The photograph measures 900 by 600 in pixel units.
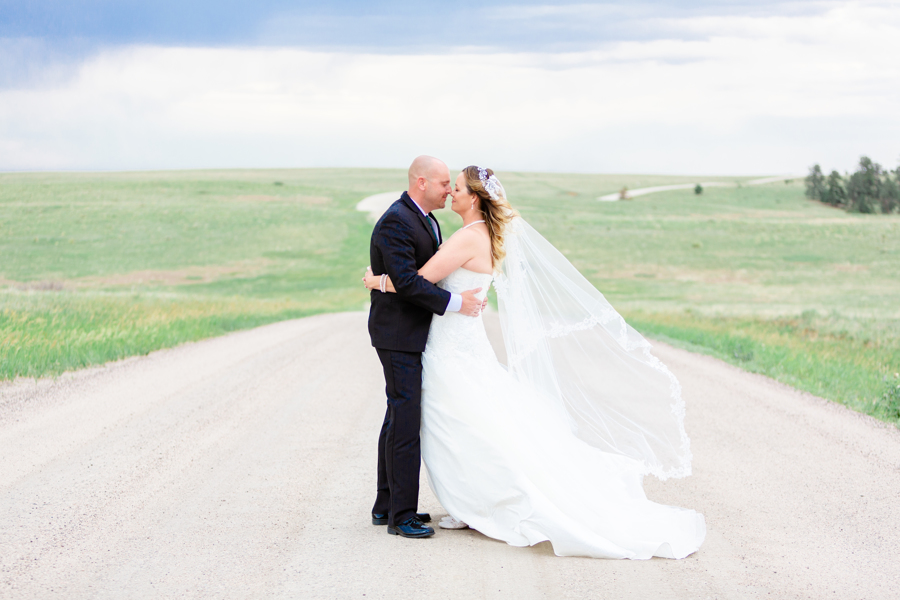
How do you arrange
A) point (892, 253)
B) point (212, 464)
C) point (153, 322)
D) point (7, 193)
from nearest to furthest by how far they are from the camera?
1. point (212, 464)
2. point (153, 322)
3. point (892, 253)
4. point (7, 193)

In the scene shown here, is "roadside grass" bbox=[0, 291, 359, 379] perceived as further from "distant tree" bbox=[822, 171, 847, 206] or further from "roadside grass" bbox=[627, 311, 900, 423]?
"distant tree" bbox=[822, 171, 847, 206]

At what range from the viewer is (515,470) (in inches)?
179

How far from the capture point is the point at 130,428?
737 centimetres

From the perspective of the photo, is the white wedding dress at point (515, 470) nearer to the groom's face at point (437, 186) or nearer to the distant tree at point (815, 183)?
the groom's face at point (437, 186)

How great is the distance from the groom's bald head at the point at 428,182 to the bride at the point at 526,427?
98 mm

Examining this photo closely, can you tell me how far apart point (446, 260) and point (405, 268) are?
0.27m

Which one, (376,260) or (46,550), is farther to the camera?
(376,260)

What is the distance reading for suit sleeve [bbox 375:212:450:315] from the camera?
4492 millimetres

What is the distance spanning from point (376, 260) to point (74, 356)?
8.47 metres

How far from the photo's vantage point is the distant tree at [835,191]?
8403cm

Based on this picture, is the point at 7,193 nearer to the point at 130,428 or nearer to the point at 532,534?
the point at 130,428

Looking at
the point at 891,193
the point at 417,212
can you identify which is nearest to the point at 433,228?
the point at 417,212

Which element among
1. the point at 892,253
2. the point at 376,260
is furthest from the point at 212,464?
the point at 892,253

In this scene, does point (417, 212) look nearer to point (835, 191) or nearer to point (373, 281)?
point (373, 281)
